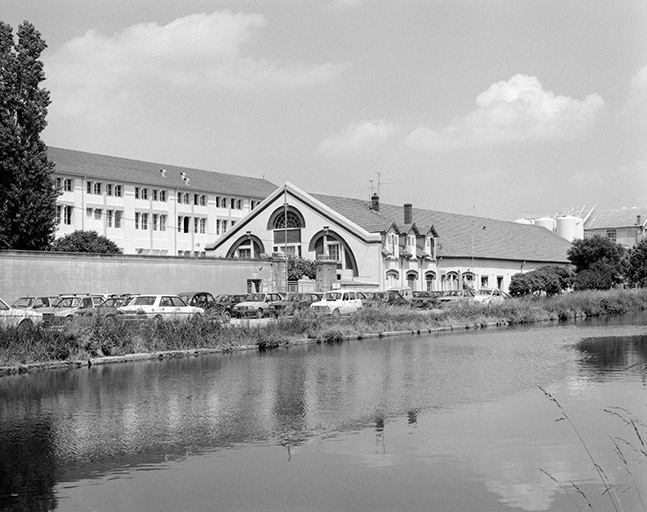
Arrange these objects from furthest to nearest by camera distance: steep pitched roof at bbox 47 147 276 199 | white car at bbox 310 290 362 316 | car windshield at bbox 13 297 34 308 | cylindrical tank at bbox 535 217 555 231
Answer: cylindrical tank at bbox 535 217 555 231, steep pitched roof at bbox 47 147 276 199, white car at bbox 310 290 362 316, car windshield at bbox 13 297 34 308

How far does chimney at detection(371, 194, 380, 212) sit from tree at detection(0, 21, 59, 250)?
30.6 metres

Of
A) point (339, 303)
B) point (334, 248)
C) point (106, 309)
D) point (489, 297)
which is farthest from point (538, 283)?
point (106, 309)

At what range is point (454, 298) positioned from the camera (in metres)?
55.2

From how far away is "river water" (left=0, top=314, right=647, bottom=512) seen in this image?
10367 mm

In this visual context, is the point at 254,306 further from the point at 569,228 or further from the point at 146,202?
the point at 569,228

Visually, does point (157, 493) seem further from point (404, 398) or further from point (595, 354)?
point (595, 354)

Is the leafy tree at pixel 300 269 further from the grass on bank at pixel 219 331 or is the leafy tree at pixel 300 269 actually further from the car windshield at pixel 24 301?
the car windshield at pixel 24 301

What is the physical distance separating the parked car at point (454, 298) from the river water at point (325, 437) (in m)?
26.6

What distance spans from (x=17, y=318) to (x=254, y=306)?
17487 millimetres

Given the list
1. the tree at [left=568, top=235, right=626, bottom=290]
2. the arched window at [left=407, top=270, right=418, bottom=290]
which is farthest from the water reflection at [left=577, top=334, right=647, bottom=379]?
the tree at [left=568, top=235, right=626, bottom=290]

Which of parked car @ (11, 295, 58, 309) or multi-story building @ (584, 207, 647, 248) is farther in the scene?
multi-story building @ (584, 207, 647, 248)

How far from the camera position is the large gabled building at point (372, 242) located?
63.7 m

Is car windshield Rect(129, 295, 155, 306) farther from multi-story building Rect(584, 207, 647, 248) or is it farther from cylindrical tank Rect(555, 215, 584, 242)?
multi-story building Rect(584, 207, 647, 248)

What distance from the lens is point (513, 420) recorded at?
602 inches
